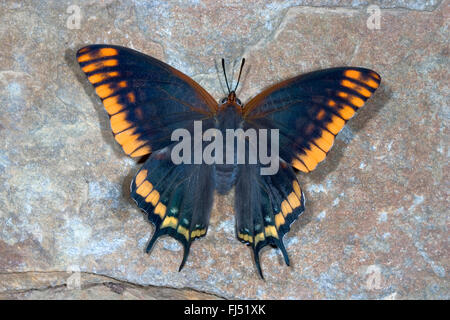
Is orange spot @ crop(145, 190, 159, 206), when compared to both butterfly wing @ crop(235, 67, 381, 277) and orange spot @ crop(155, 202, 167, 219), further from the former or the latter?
butterfly wing @ crop(235, 67, 381, 277)

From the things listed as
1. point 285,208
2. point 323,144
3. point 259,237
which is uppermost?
point 323,144

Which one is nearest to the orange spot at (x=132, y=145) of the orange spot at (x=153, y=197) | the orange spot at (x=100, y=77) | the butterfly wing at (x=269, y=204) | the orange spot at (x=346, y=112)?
the orange spot at (x=153, y=197)

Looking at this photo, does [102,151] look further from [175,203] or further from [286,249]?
[286,249]

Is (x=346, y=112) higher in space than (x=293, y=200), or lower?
higher

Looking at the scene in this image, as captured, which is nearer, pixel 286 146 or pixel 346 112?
pixel 346 112

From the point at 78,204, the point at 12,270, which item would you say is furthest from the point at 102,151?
the point at 12,270

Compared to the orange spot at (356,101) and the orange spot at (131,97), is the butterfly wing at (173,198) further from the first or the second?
the orange spot at (356,101)

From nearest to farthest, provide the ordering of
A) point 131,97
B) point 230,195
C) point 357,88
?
point 357,88, point 131,97, point 230,195

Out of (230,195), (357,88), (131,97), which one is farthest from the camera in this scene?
(230,195)

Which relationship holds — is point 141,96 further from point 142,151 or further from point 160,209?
point 160,209

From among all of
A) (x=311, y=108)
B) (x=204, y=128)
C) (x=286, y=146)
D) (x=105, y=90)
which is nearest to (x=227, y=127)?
(x=204, y=128)
